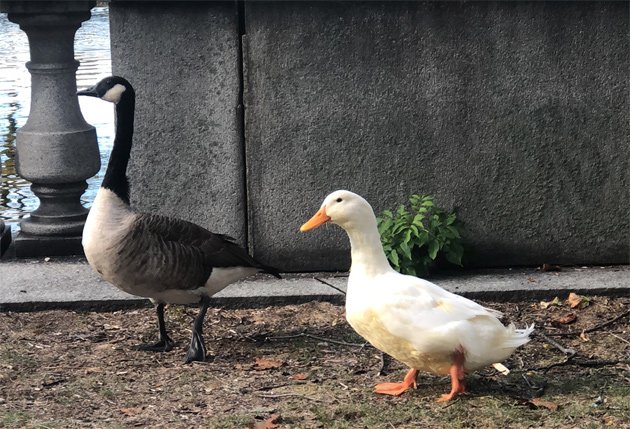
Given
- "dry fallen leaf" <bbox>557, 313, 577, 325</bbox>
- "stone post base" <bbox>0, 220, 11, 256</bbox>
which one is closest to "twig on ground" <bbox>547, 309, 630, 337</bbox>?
"dry fallen leaf" <bbox>557, 313, 577, 325</bbox>

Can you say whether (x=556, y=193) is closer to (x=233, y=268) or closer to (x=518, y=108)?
(x=518, y=108)

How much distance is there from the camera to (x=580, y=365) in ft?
17.3

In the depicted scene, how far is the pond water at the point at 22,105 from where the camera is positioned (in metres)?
8.98

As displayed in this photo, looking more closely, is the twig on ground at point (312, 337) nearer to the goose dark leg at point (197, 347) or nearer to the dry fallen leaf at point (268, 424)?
the goose dark leg at point (197, 347)

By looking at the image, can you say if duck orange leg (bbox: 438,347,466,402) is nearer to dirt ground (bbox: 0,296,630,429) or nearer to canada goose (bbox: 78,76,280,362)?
dirt ground (bbox: 0,296,630,429)

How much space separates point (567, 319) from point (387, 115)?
154cm

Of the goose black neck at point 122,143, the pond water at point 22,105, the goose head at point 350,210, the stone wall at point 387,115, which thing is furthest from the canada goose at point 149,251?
the pond water at point 22,105

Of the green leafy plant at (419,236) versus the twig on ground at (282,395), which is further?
the green leafy plant at (419,236)

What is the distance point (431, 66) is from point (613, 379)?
2184 millimetres

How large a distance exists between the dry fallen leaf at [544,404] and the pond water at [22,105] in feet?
14.8

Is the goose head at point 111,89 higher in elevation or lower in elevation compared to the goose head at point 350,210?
higher

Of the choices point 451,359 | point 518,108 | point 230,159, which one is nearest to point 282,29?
point 230,159

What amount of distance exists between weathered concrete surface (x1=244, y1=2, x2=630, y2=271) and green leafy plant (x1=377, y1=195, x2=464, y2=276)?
0.15m

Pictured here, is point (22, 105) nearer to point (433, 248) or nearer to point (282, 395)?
point (433, 248)
